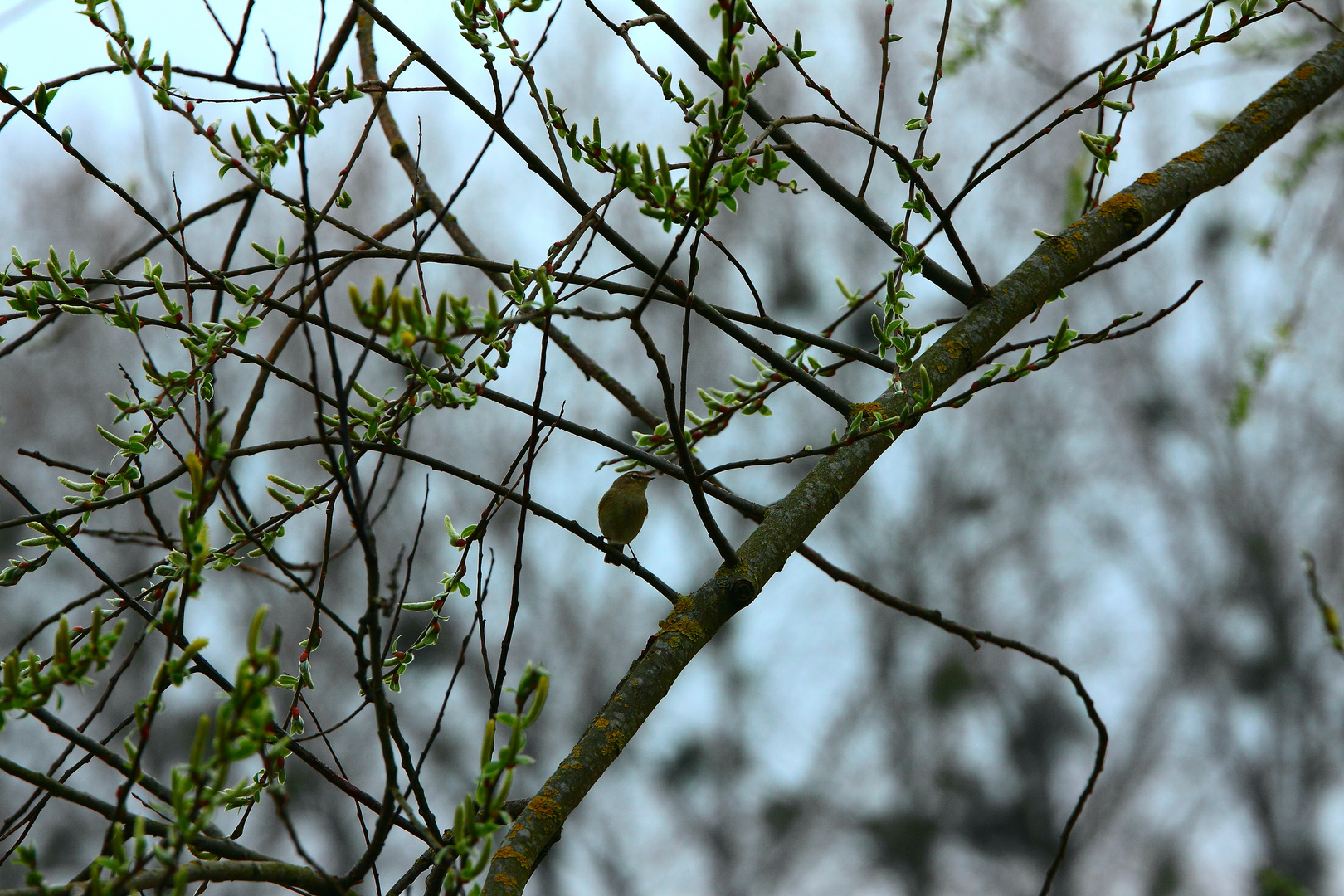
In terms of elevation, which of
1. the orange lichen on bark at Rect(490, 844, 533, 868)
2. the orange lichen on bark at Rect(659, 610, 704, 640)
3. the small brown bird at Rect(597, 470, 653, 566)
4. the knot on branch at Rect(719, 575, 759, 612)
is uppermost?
the small brown bird at Rect(597, 470, 653, 566)

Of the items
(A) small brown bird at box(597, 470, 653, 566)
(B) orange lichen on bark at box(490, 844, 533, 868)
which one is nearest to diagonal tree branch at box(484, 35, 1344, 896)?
(B) orange lichen on bark at box(490, 844, 533, 868)

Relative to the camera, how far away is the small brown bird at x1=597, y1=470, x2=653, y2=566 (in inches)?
128

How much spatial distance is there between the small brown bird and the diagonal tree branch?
4.55ft

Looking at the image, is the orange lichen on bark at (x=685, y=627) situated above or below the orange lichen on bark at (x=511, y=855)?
above

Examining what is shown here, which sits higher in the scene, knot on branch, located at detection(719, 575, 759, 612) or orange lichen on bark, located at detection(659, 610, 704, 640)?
knot on branch, located at detection(719, 575, 759, 612)

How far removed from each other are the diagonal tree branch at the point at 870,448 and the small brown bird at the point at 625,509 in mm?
1387

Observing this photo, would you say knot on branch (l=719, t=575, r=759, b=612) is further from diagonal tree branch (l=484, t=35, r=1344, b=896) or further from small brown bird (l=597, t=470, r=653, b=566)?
small brown bird (l=597, t=470, r=653, b=566)

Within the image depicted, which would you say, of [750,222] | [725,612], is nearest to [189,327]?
[725,612]

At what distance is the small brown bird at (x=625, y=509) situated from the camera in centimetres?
324

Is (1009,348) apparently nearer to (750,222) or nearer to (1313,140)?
(1313,140)

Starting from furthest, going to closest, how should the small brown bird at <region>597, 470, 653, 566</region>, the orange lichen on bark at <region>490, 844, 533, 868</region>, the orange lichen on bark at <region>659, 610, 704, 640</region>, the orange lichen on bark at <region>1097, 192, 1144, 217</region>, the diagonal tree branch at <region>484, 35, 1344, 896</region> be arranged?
1. the small brown bird at <region>597, 470, 653, 566</region>
2. the orange lichen on bark at <region>1097, 192, 1144, 217</region>
3. the orange lichen on bark at <region>659, 610, 704, 640</region>
4. the diagonal tree branch at <region>484, 35, 1344, 896</region>
5. the orange lichen on bark at <region>490, 844, 533, 868</region>

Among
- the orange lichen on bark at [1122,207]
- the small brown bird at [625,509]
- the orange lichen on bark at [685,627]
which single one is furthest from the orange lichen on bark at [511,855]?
the small brown bird at [625,509]

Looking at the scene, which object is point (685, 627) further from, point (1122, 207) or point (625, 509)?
point (625, 509)

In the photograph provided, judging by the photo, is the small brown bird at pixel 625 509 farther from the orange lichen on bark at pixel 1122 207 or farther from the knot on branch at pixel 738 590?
the orange lichen on bark at pixel 1122 207
